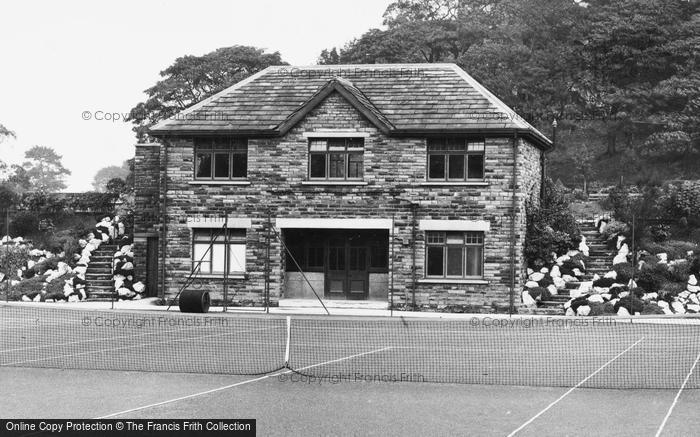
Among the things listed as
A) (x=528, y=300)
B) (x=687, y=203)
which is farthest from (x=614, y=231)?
(x=528, y=300)

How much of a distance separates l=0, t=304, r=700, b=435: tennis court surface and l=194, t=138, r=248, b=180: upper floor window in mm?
7463

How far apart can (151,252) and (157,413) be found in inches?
888

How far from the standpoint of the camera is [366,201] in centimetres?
3152

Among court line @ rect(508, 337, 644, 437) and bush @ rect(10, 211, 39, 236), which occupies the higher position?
bush @ rect(10, 211, 39, 236)

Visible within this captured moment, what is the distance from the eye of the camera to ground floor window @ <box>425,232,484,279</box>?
3103 centimetres

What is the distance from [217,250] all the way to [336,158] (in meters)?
4.91

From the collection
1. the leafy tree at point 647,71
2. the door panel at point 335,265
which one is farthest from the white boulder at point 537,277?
the leafy tree at point 647,71

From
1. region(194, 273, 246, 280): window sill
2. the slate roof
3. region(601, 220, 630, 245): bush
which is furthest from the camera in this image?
region(601, 220, 630, 245): bush

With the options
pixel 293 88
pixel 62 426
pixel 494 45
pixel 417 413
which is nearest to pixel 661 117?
pixel 494 45

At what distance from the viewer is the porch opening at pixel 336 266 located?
107ft

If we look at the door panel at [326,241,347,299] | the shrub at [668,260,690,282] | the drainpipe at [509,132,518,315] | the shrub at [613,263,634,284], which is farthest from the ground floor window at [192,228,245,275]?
the shrub at [668,260,690,282]

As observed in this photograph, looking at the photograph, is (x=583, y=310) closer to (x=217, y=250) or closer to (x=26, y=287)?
(x=217, y=250)

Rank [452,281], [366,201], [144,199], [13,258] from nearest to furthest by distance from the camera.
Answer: [452,281]
[366,201]
[144,199]
[13,258]

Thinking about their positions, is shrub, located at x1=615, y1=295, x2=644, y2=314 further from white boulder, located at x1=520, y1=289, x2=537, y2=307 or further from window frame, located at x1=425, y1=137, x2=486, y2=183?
window frame, located at x1=425, y1=137, x2=486, y2=183
